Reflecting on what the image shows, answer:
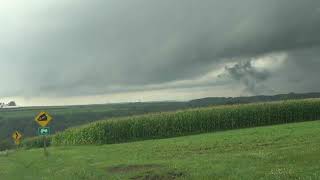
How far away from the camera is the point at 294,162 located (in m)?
21.3

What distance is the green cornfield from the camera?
222 feet

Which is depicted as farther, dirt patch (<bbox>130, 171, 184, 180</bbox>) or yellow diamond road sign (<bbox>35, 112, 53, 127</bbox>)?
yellow diamond road sign (<bbox>35, 112, 53, 127</bbox>)

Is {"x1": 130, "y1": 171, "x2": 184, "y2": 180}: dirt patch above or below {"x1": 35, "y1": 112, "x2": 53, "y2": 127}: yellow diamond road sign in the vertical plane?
below

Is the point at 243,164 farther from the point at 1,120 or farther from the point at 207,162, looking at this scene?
the point at 1,120

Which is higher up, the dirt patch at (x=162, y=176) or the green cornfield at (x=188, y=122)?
the green cornfield at (x=188, y=122)

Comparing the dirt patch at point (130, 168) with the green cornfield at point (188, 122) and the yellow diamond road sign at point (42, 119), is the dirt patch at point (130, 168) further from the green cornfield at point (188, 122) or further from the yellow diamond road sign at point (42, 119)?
the green cornfield at point (188, 122)

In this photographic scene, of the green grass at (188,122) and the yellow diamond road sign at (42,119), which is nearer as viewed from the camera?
the yellow diamond road sign at (42,119)

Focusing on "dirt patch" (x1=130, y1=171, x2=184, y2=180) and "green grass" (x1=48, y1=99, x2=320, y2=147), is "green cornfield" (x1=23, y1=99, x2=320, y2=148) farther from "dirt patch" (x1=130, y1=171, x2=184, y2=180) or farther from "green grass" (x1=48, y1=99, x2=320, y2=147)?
"dirt patch" (x1=130, y1=171, x2=184, y2=180)

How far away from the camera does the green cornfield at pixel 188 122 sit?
67688 mm

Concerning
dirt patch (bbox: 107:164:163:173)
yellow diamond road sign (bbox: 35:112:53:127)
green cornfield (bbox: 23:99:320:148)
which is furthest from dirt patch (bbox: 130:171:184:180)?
green cornfield (bbox: 23:99:320:148)

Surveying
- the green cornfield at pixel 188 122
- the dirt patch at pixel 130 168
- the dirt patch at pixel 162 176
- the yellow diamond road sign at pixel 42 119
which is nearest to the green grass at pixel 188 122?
the green cornfield at pixel 188 122

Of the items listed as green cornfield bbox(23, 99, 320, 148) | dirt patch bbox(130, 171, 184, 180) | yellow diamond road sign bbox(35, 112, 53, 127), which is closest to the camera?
dirt patch bbox(130, 171, 184, 180)

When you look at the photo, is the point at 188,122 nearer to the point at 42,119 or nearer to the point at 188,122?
the point at 188,122

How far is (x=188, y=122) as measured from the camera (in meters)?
67.9
